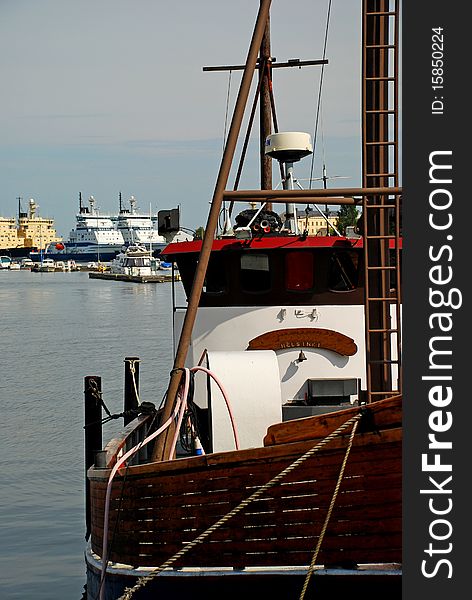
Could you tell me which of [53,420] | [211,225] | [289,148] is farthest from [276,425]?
[53,420]

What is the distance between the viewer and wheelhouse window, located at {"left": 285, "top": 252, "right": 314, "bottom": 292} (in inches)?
531

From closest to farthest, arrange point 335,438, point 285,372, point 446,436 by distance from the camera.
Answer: point 446,436 → point 335,438 → point 285,372

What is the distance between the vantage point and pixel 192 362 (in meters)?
13.5

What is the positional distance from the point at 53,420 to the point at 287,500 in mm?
20435

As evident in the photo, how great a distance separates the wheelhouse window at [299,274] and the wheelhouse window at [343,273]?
0.90 feet

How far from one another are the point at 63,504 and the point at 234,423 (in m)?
9.70

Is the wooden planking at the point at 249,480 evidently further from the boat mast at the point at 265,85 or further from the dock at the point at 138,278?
the dock at the point at 138,278

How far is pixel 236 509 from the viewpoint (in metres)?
8.62

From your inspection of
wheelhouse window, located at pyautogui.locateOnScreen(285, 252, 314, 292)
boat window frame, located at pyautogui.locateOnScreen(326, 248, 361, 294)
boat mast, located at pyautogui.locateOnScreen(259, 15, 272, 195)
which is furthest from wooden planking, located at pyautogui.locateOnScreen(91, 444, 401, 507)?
boat mast, located at pyautogui.locateOnScreen(259, 15, 272, 195)

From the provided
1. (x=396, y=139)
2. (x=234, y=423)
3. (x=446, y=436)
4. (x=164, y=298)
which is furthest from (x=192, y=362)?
(x=164, y=298)

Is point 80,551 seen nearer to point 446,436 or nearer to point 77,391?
point 446,436

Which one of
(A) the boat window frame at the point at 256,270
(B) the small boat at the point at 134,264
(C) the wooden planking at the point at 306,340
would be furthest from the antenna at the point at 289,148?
(B) the small boat at the point at 134,264

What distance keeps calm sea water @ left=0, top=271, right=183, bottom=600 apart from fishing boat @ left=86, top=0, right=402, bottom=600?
12.3ft

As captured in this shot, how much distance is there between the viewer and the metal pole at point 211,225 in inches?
389
